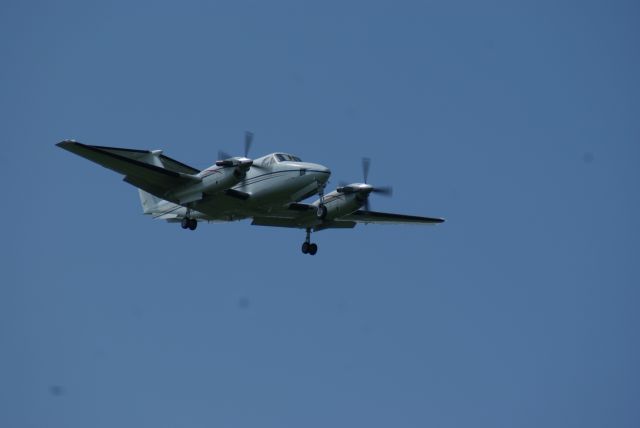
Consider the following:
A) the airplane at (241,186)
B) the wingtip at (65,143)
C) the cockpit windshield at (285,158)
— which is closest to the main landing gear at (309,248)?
the airplane at (241,186)

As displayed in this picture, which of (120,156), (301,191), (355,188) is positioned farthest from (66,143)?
(355,188)

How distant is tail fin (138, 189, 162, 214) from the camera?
154 feet

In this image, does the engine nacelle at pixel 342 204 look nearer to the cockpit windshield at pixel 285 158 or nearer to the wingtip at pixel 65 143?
the cockpit windshield at pixel 285 158

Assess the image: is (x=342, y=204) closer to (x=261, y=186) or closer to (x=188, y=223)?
(x=261, y=186)

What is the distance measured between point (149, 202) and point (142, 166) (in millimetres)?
6868

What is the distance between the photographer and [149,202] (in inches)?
1870

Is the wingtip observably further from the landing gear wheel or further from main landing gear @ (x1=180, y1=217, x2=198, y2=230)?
the landing gear wheel

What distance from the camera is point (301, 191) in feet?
134

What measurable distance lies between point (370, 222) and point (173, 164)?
33.8ft

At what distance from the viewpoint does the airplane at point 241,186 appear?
4072 cm

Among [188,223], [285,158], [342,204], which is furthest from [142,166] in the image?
[342,204]

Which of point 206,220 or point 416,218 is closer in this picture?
point 206,220

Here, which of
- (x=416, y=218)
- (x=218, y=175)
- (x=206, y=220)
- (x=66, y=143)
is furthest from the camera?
(x=416, y=218)

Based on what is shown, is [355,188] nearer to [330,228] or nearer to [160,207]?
[330,228]
